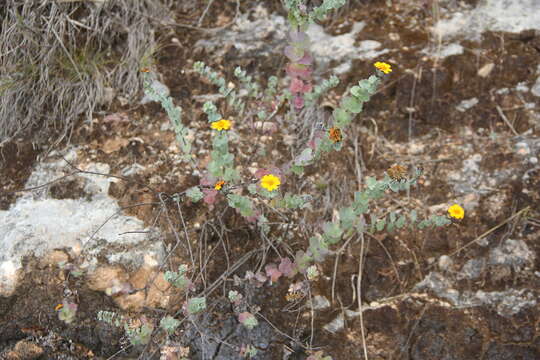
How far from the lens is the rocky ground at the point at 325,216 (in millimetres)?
1970

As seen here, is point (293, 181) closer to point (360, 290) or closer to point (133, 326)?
point (360, 290)

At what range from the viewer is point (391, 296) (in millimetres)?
2062

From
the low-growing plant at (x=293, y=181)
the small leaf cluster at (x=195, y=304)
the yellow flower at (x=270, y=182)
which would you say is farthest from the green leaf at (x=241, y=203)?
the small leaf cluster at (x=195, y=304)

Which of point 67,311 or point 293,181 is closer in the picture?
point 67,311

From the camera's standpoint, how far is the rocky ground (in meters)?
1.97

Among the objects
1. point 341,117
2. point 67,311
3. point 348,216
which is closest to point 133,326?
point 67,311

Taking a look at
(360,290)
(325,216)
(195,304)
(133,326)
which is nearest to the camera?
(195,304)

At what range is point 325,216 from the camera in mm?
2250

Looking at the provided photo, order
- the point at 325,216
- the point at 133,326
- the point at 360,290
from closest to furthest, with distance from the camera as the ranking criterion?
the point at 133,326 → the point at 360,290 → the point at 325,216

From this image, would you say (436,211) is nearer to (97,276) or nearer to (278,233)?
(278,233)

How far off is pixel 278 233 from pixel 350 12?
4.48 ft

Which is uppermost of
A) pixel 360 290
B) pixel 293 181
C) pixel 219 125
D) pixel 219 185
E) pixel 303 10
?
pixel 303 10

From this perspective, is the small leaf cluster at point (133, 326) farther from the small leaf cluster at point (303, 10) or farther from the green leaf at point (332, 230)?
the small leaf cluster at point (303, 10)

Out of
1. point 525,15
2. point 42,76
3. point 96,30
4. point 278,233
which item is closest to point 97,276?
point 278,233
